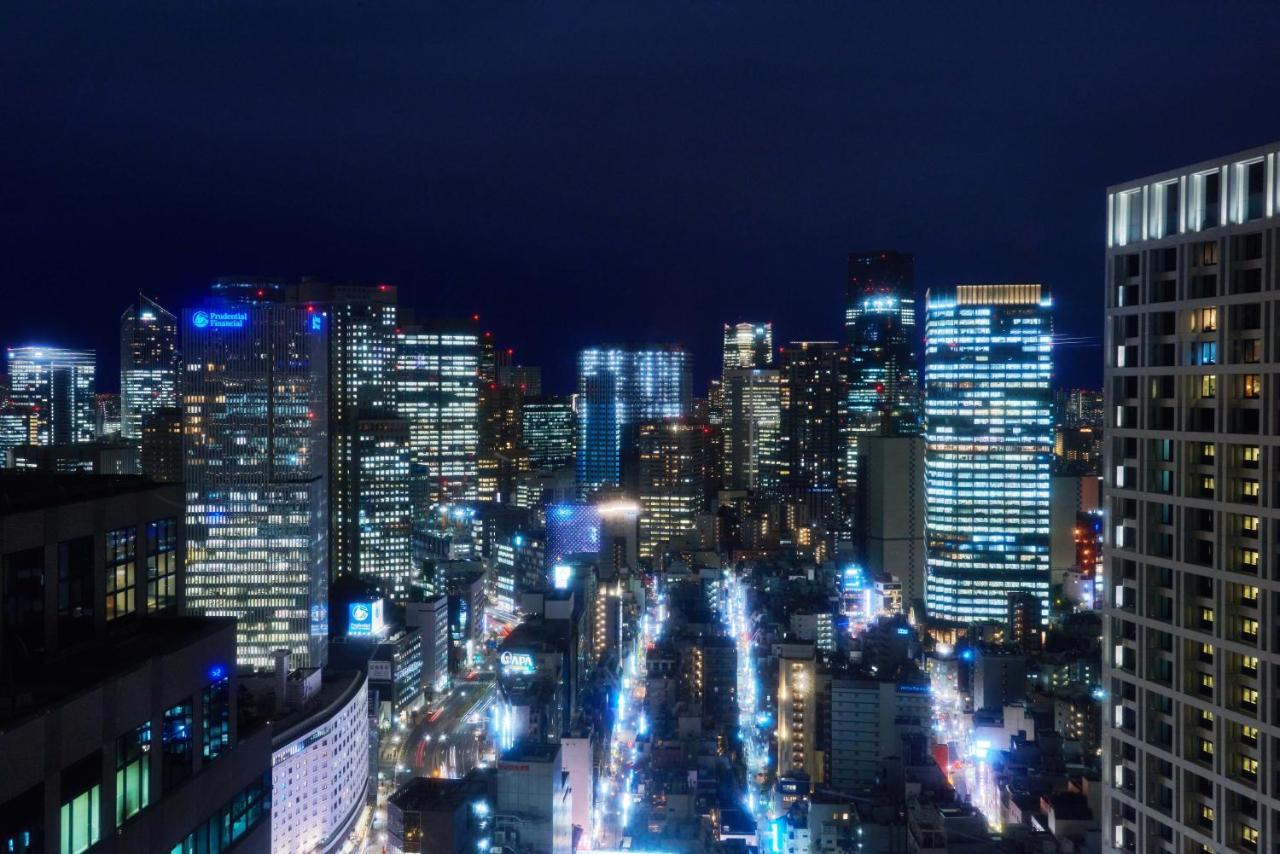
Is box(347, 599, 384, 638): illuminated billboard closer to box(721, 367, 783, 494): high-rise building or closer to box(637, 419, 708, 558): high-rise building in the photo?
box(637, 419, 708, 558): high-rise building

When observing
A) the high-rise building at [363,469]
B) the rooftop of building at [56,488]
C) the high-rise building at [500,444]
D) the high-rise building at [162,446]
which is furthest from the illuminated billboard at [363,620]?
the high-rise building at [500,444]

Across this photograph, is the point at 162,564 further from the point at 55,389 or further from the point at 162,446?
the point at 55,389

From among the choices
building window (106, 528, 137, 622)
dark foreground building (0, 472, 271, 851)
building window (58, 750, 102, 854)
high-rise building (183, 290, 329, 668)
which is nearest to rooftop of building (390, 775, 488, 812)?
high-rise building (183, 290, 329, 668)

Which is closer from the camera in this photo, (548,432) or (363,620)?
(363,620)

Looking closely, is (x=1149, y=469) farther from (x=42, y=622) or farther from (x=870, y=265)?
(x=870, y=265)

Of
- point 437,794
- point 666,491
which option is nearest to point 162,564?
point 437,794

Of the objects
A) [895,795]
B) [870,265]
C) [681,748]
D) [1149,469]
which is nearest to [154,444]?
[681,748]
